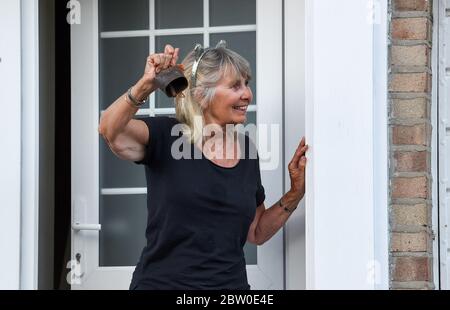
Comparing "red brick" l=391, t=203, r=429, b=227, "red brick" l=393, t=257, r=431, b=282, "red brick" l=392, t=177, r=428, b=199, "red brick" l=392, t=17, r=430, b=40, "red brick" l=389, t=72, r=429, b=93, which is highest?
"red brick" l=392, t=17, r=430, b=40

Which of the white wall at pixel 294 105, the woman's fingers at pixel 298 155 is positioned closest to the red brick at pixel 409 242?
the woman's fingers at pixel 298 155

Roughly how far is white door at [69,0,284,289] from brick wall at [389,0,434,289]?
68cm

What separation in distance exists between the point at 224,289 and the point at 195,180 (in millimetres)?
404

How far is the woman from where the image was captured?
2.54 m

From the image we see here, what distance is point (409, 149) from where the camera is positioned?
8.26 ft

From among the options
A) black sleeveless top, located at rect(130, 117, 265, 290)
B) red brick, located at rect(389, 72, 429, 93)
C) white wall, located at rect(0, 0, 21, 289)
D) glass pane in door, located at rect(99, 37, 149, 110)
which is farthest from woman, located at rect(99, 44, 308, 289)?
glass pane in door, located at rect(99, 37, 149, 110)

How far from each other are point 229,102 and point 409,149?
0.67m

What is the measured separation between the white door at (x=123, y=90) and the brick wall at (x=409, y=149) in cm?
68

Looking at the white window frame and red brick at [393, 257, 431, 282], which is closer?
the white window frame

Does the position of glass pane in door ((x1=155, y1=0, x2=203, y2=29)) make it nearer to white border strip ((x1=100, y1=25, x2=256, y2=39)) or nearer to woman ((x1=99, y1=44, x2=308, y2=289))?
white border strip ((x1=100, y1=25, x2=256, y2=39))

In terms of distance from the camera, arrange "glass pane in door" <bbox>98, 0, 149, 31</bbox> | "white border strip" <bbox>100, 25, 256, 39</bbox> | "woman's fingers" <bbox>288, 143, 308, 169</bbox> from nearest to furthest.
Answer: "woman's fingers" <bbox>288, 143, 308, 169</bbox>
"white border strip" <bbox>100, 25, 256, 39</bbox>
"glass pane in door" <bbox>98, 0, 149, 31</bbox>

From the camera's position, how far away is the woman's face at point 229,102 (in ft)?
8.75

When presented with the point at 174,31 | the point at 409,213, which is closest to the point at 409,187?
the point at 409,213

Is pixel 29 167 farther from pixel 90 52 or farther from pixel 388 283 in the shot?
pixel 388 283
